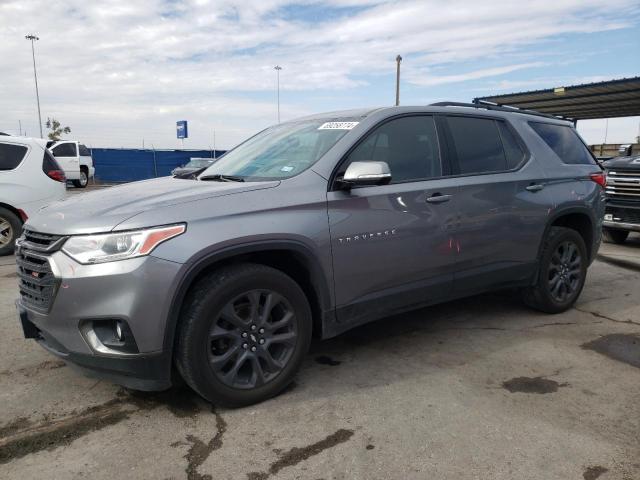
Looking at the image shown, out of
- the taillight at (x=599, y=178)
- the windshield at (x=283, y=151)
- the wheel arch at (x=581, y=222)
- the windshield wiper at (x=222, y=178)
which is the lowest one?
the wheel arch at (x=581, y=222)

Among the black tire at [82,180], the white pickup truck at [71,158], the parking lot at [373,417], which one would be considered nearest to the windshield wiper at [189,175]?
the parking lot at [373,417]

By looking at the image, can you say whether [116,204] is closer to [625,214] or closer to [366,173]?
[366,173]

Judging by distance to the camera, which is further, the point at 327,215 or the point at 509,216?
the point at 509,216

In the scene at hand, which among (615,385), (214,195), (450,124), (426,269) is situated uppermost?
(450,124)

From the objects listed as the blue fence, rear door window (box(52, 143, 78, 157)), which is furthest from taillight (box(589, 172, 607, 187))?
the blue fence

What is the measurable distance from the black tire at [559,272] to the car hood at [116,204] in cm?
273

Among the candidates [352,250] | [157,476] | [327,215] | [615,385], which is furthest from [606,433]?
[157,476]

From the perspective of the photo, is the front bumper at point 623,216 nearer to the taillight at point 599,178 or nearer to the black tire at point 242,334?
the taillight at point 599,178

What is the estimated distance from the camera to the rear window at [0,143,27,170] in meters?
7.60

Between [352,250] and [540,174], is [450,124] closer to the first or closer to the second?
[540,174]

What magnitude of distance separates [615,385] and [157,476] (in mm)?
2794

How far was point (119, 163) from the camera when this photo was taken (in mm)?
32500

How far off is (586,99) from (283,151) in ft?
83.3

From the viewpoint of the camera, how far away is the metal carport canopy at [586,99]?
21891mm
